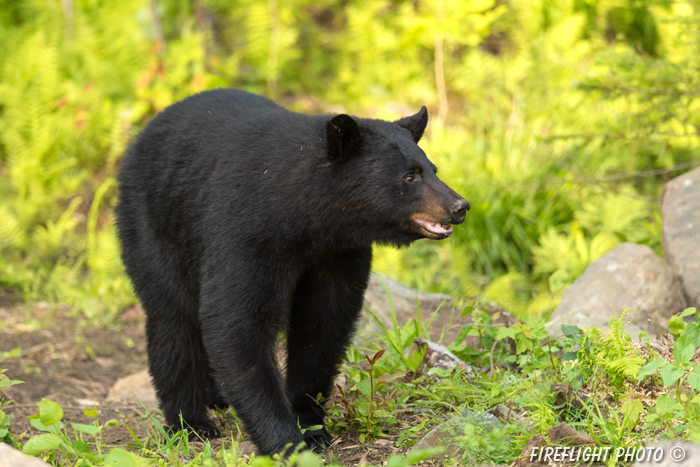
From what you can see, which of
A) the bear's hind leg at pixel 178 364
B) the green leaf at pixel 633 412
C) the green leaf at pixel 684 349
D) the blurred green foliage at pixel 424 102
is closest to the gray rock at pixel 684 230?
the blurred green foliage at pixel 424 102

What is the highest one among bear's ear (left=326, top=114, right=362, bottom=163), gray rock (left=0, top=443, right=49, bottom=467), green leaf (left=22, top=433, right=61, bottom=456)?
bear's ear (left=326, top=114, right=362, bottom=163)

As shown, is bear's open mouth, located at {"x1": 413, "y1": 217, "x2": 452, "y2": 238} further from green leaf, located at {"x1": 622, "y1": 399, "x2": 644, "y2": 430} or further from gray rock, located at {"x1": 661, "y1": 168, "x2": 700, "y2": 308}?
gray rock, located at {"x1": 661, "y1": 168, "x2": 700, "y2": 308}

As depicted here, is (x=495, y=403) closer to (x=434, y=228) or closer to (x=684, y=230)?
(x=434, y=228)

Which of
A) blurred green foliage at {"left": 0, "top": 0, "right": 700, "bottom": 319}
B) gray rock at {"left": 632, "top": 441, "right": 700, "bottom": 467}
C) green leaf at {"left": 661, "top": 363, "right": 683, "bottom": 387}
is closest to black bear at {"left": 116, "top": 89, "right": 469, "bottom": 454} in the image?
green leaf at {"left": 661, "top": 363, "right": 683, "bottom": 387}

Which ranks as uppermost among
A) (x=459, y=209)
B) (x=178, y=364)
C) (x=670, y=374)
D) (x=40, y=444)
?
(x=459, y=209)

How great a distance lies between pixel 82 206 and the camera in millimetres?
9234

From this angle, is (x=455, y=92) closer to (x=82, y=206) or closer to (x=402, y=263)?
(x=402, y=263)

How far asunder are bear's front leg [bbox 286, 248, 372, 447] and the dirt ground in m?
0.28

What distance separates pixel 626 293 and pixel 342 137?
2971 millimetres

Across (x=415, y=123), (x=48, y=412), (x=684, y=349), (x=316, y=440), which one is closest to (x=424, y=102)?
(x=415, y=123)

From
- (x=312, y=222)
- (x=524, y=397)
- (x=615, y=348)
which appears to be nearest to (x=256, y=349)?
(x=312, y=222)

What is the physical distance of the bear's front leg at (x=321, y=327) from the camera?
363 cm

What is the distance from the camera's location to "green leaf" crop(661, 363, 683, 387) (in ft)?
9.07

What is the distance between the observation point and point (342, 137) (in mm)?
3254
